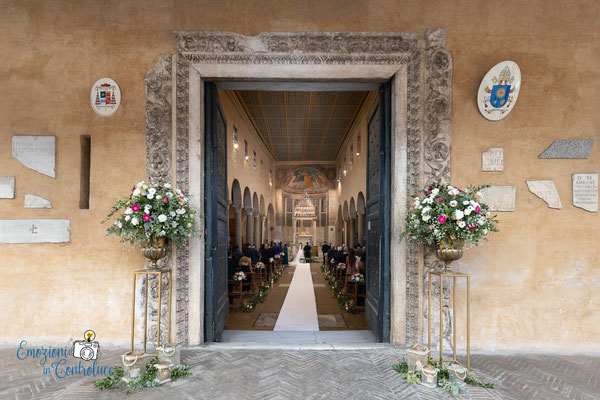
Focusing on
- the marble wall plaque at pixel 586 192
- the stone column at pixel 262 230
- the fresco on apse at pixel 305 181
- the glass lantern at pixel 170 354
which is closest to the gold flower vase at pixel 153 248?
the glass lantern at pixel 170 354

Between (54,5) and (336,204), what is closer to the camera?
(54,5)

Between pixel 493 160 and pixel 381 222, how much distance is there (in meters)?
1.73

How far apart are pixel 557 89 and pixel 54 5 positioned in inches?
281

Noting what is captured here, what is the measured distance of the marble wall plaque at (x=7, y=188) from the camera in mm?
4402

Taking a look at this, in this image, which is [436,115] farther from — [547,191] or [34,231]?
[34,231]

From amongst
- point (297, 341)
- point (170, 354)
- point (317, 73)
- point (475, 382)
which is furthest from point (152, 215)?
point (475, 382)

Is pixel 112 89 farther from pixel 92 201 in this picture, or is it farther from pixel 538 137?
pixel 538 137

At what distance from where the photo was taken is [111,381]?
341 centimetres

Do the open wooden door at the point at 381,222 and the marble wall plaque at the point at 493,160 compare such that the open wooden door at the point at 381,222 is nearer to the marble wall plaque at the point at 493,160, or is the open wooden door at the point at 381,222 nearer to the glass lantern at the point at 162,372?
the marble wall plaque at the point at 493,160

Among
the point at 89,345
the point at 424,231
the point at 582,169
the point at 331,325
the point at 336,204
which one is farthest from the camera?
the point at 336,204

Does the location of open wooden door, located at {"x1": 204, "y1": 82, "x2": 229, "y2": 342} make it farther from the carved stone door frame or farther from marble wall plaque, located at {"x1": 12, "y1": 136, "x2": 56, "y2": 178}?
marble wall plaque, located at {"x1": 12, "y1": 136, "x2": 56, "y2": 178}

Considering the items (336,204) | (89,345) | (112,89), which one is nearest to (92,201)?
(112,89)

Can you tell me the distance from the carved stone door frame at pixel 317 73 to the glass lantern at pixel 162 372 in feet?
2.76

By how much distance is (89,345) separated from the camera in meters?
4.06
